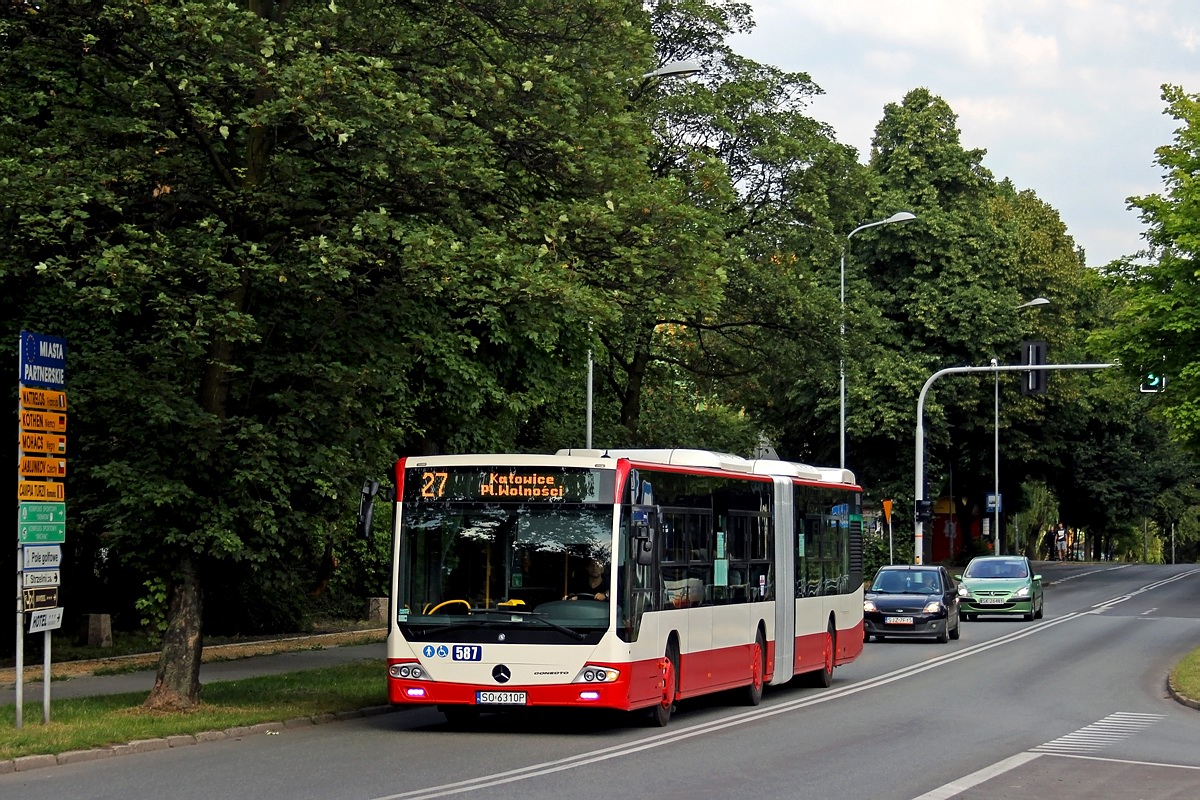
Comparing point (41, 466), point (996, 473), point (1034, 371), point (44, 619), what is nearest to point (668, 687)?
point (44, 619)

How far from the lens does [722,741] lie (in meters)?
16.5

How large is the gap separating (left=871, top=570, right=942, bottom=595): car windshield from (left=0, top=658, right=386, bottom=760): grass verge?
15.3 metres

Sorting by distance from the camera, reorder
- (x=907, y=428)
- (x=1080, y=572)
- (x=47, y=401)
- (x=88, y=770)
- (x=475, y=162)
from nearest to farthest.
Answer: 1. (x=88, y=770)
2. (x=47, y=401)
3. (x=475, y=162)
4. (x=907, y=428)
5. (x=1080, y=572)

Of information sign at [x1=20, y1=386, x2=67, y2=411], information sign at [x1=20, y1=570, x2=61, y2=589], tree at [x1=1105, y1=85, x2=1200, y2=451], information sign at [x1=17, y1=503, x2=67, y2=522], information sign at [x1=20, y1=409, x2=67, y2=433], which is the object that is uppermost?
tree at [x1=1105, y1=85, x2=1200, y2=451]

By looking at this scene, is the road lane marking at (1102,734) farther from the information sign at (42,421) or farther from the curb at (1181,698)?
the information sign at (42,421)

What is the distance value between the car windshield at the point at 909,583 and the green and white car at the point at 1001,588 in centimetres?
738

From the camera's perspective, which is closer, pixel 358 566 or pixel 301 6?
pixel 301 6

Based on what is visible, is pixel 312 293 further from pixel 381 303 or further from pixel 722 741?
pixel 722 741

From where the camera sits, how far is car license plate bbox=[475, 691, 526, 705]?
650 inches

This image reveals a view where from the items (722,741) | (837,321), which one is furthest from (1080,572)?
(722,741)

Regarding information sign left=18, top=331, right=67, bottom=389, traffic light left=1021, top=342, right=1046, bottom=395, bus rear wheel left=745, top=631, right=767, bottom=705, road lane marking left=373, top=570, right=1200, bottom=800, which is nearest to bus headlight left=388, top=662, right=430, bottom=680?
road lane marking left=373, top=570, right=1200, bottom=800

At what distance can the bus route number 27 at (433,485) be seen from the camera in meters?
17.2

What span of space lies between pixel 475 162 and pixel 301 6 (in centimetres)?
322

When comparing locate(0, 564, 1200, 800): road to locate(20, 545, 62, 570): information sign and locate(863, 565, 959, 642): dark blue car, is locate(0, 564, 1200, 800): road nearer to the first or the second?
locate(20, 545, 62, 570): information sign
